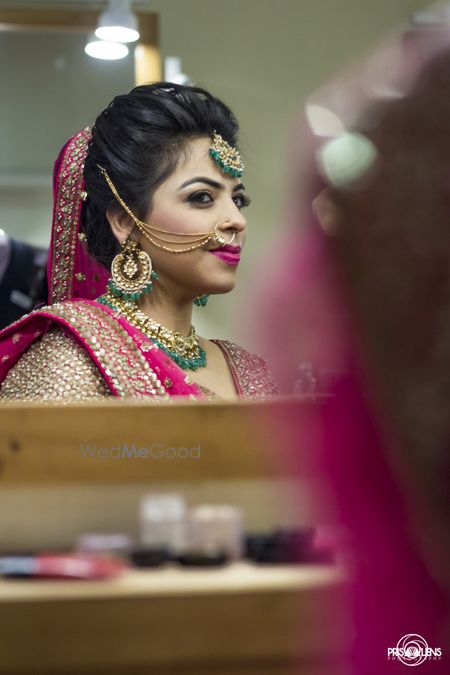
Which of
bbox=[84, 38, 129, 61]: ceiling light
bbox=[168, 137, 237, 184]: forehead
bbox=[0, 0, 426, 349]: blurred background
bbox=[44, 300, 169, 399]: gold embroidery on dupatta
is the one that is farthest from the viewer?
bbox=[84, 38, 129, 61]: ceiling light

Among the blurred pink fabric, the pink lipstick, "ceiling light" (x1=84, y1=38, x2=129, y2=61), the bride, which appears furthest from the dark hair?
the blurred pink fabric

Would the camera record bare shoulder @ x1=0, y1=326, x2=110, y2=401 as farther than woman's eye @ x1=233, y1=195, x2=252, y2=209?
No

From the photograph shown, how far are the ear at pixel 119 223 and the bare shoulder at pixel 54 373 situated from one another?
14cm

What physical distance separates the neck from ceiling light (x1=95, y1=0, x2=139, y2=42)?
62 centimetres

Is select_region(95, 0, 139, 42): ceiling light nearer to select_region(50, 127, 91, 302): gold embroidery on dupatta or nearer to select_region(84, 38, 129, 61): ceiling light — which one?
select_region(84, 38, 129, 61): ceiling light

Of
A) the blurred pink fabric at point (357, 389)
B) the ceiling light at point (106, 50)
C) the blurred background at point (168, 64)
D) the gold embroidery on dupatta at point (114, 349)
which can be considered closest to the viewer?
the blurred pink fabric at point (357, 389)

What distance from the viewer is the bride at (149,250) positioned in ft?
3.94

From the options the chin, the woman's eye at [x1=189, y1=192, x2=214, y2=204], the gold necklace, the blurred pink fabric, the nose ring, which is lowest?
the blurred pink fabric

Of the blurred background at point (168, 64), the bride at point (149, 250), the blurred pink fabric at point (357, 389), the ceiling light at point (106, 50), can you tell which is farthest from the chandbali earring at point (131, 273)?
the blurred pink fabric at point (357, 389)

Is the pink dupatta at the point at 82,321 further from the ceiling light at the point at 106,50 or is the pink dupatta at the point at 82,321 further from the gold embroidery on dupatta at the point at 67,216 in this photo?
the ceiling light at the point at 106,50

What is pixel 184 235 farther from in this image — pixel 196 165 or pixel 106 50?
pixel 106 50

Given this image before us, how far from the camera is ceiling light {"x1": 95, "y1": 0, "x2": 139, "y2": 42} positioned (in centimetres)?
171

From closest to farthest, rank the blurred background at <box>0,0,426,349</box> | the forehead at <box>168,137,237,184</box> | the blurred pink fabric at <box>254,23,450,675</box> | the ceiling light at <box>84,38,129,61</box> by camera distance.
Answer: the blurred pink fabric at <box>254,23,450,675</box>
the forehead at <box>168,137,237,184</box>
the blurred background at <box>0,0,426,349</box>
the ceiling light at <box>84,38,129,61</box>

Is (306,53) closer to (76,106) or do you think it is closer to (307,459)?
(76,106)
